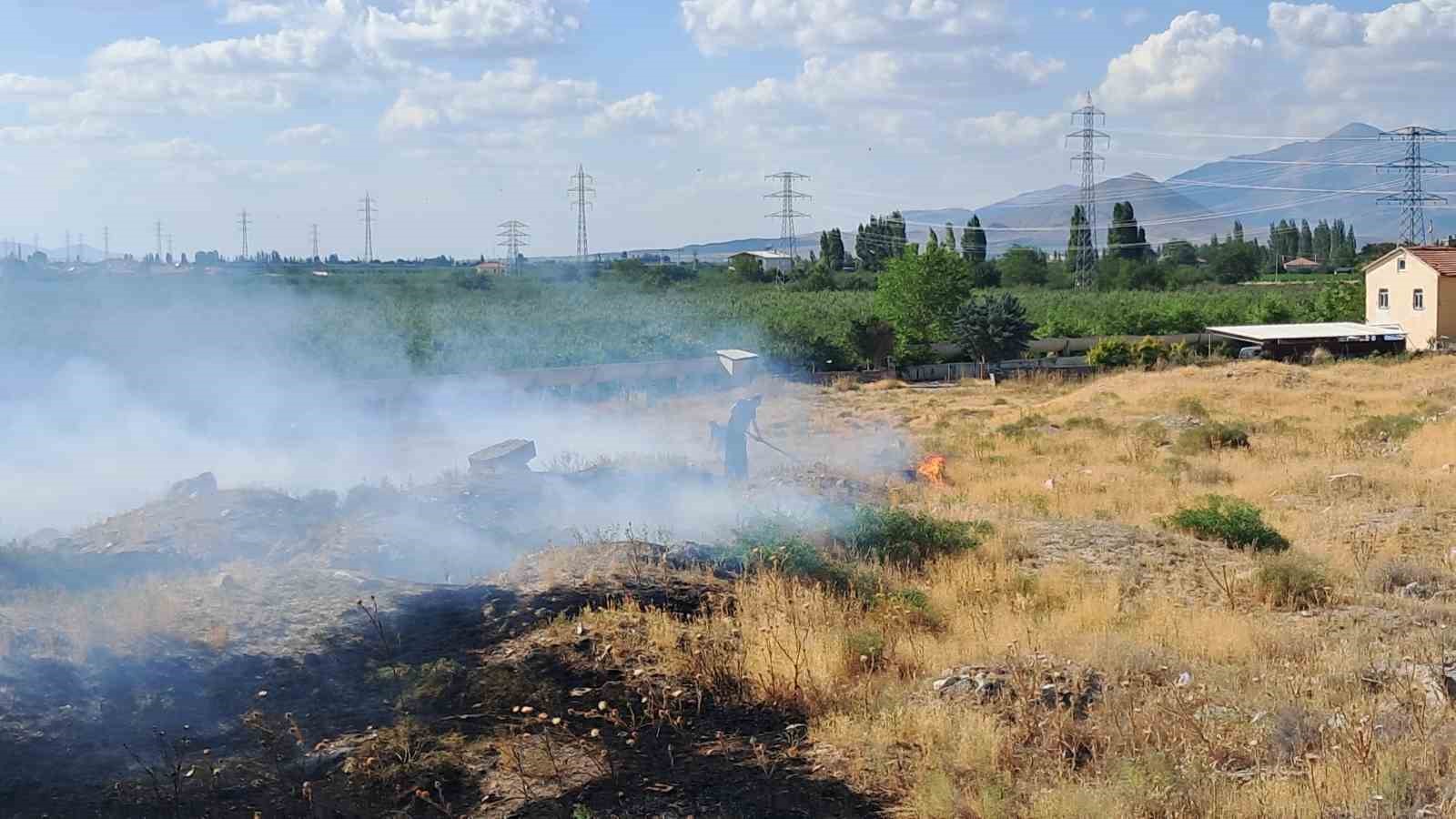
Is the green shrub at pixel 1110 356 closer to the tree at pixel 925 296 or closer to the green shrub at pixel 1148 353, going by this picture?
the green shrub at pixel 1148 353

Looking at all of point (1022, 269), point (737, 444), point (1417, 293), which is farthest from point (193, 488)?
point (1022, 269)

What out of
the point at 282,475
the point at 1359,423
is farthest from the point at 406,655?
the point at 1359,423

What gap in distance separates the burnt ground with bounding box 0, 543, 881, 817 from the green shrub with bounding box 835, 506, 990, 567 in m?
2.29

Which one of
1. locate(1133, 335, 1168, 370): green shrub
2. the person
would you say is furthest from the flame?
locate(1133, 335, 1168, 370): green shrub

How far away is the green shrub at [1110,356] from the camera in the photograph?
4112 centimetres

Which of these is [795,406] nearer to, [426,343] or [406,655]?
[426,343]

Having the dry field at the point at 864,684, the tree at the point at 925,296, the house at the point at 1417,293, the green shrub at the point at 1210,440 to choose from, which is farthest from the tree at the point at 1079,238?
the dry field at the point at 864,684

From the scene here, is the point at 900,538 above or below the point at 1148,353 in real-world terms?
below

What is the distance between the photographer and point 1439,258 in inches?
1761

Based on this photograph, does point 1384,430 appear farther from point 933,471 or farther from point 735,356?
point 735,356

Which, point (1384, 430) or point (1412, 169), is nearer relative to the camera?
point (1384, 430)

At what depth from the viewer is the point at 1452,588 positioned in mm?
10562

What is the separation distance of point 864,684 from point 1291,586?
4.61 metres

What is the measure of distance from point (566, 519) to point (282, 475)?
6.95m
